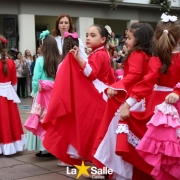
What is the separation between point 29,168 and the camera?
5.42 meters

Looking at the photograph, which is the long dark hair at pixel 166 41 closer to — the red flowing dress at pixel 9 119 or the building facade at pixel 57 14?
the red flowing dress at pixel 9 119

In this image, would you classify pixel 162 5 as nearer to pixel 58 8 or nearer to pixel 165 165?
pixel 58 8

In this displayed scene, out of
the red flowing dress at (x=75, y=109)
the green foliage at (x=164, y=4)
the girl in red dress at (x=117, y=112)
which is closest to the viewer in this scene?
the girl in red dress at (x=117, y=112)

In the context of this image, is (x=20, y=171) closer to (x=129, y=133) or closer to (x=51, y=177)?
(x=51, y=177)

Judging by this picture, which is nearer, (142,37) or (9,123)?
(142,37)

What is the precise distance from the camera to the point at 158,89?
4035 millimetres

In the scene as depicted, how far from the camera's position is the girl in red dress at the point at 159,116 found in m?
3.73

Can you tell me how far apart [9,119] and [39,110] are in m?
0.71

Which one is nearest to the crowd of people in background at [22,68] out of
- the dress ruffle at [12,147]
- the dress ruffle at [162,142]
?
the dress ruffle at [12,147]

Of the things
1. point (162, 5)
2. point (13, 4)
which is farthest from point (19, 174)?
point (162, 5)

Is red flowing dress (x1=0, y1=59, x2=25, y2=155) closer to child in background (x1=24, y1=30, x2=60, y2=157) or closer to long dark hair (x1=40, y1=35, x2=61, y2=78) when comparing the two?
child in background (x1=24, y1=30, x2=60, y2=157)

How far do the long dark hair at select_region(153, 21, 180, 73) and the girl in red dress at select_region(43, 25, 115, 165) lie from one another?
3.24ft

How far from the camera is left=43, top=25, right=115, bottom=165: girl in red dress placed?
4.55 metres

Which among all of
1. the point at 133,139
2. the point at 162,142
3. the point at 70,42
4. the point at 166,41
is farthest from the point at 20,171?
the point at 166,41
